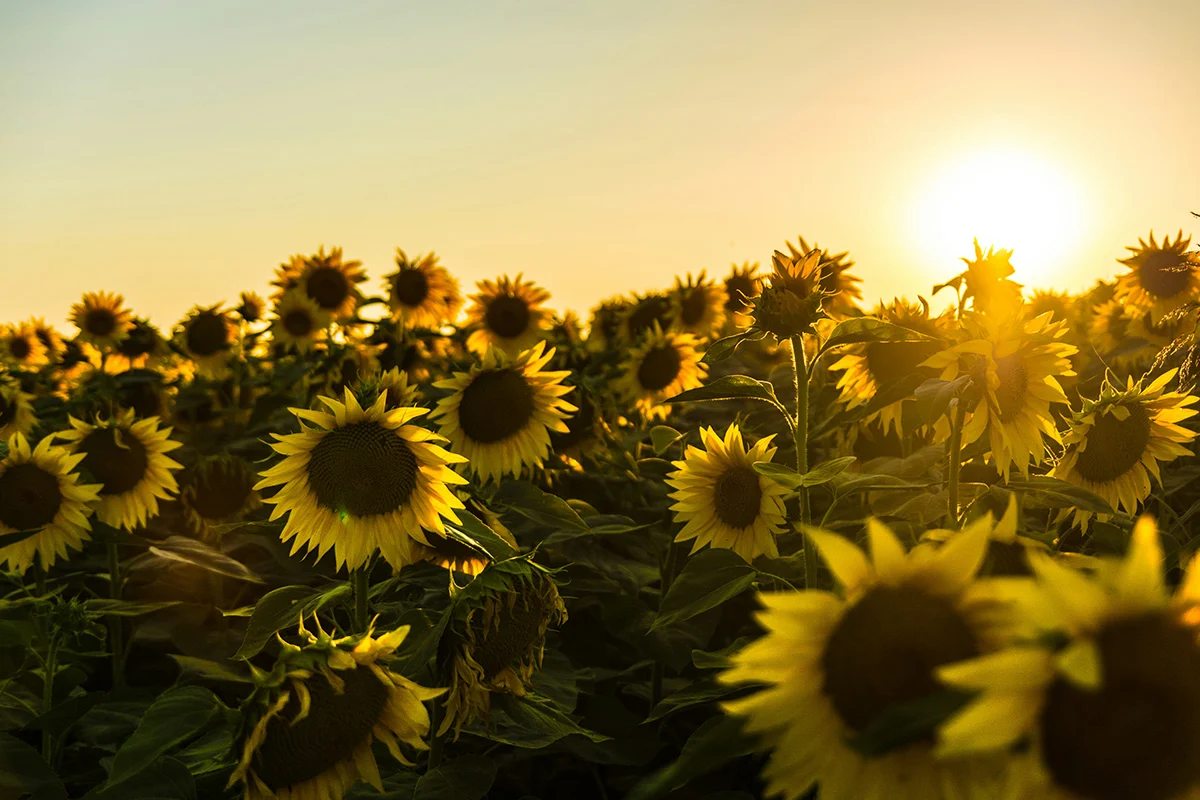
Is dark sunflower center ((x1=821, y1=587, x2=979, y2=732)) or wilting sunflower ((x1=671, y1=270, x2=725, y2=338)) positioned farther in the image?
wilting sunflower ((x1=671, y1=270, x2=725, y2=338))

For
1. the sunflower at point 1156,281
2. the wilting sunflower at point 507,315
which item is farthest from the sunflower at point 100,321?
the sunflower at point 1156,281

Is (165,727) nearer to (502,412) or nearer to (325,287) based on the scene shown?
(502,412)

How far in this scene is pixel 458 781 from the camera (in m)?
2.19

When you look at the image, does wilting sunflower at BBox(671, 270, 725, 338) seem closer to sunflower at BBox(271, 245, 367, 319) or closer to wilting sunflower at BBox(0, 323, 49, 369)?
sunflower at BBox(271, 245, 367, 319)

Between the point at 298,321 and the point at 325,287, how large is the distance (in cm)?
36

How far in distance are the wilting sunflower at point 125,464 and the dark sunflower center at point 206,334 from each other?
13.9 ft

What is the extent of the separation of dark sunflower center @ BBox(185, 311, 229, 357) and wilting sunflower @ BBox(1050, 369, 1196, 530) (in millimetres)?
7397

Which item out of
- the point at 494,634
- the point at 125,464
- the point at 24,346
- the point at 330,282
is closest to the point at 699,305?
the point at 330,282

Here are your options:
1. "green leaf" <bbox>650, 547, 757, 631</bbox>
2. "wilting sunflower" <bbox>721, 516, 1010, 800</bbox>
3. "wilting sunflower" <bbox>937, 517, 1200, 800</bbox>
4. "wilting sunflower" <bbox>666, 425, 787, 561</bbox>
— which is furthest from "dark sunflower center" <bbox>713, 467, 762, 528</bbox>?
"wilting sunflower" <bbox>937, 517, 1200, 800</bbox>

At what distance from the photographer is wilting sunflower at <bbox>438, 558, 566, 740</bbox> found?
2146 millimetres

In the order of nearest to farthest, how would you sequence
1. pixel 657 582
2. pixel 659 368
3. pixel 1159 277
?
pixel 657 582 → pixel 659 368 → pixel 1159 277

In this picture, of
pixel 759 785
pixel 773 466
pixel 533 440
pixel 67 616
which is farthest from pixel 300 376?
pixel 773 466

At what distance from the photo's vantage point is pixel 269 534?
11.2 feet

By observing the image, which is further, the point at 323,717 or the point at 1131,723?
the point at 323,717
